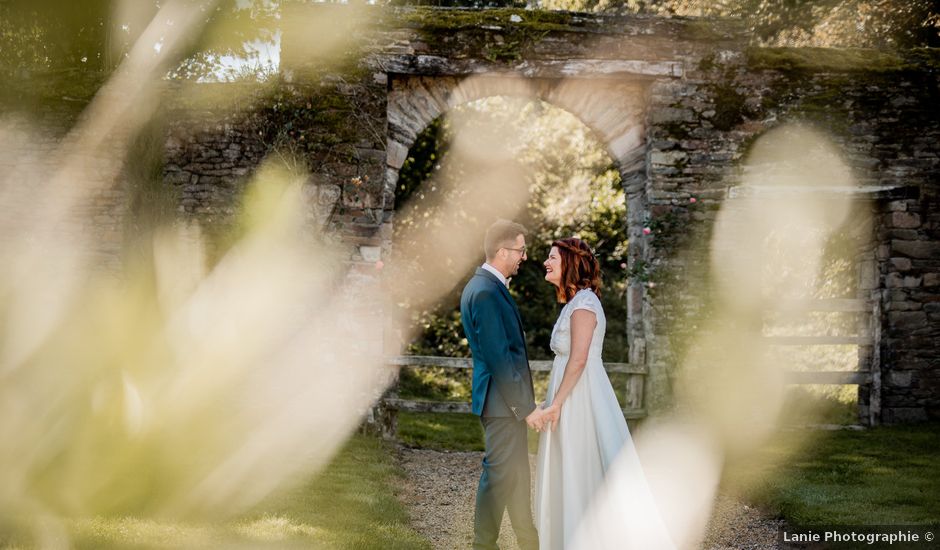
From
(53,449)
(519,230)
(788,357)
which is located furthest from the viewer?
(788,357)

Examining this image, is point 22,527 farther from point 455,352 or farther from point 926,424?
point 455,352

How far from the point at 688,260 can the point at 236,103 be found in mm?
5438

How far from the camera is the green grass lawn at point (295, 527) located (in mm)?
4340

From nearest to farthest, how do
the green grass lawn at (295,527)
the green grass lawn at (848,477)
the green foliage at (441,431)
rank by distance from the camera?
the green grass lawn at (295,527) < the green grass lawn at (848,477) < the green foliage at (441,431)

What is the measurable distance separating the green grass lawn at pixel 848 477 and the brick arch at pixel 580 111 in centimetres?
199

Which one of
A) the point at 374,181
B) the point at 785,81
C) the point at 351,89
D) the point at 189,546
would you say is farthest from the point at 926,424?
the point at 189,546

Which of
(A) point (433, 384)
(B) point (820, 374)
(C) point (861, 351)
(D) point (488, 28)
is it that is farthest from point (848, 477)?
(A) point (433, 384)

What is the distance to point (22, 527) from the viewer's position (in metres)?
4.34

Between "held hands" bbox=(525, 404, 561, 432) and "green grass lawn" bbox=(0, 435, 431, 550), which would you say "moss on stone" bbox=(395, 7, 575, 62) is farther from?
"held hands" bbox=(525, 404, 561, 432)

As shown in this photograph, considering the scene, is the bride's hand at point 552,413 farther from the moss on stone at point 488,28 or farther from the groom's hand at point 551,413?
the moss on stone at point 488,28

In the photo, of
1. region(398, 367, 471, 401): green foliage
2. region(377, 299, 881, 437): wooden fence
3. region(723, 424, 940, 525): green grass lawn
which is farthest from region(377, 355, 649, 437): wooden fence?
region(398, 367, 471, 401): green foliage

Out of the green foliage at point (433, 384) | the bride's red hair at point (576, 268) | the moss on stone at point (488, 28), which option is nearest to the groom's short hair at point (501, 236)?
the bride's red hair at point (576, 268)

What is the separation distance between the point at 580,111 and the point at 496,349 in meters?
5.44

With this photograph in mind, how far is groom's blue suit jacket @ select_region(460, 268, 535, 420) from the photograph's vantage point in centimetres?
396
